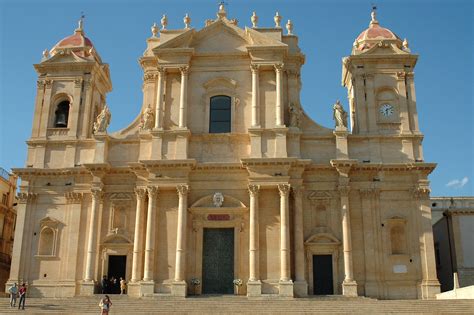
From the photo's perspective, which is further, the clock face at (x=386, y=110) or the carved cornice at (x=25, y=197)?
the clock face at (x=386, y=110)

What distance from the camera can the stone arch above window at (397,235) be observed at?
2891cm

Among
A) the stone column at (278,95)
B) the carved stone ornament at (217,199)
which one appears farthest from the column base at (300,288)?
the stone column at (278,95)

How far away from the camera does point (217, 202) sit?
29.0 meters

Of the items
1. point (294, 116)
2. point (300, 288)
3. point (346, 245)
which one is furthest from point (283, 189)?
point (300, 288)

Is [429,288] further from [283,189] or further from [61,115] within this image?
[61,115]

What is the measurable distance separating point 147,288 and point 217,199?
558 cm

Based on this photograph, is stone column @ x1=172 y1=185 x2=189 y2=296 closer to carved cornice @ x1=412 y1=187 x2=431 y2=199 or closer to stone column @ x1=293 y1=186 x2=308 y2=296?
stone column @ x1=293 y1=186 x2=308 y2=296

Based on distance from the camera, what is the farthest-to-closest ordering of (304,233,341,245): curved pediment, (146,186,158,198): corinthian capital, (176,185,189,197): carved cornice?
(146,186,158,198): corinthian capital, (176,185,189,197): carved cornice, (304,233,341,245): curved pediment

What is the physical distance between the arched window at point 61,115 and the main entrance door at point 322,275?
16.1m

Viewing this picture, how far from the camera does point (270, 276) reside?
2775 centimetres

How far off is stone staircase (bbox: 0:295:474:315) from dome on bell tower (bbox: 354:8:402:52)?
1484 centimetres

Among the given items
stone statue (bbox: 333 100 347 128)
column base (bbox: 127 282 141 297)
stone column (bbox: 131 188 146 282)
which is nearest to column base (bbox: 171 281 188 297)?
column base (bbox: 127 282 141 297)

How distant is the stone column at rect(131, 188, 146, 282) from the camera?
28.3 meters

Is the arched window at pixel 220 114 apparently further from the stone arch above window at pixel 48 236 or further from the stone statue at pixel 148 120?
the stone arch above window at pixel 48 236
